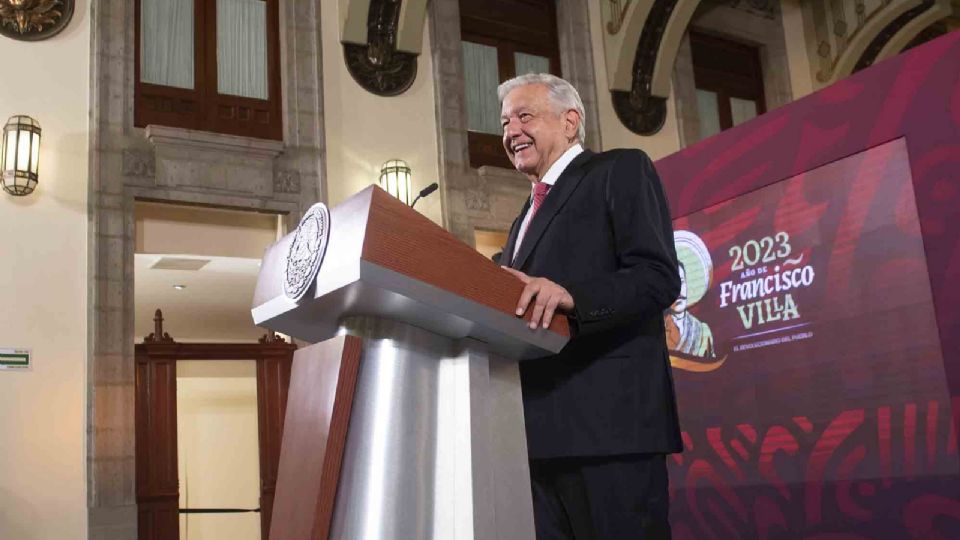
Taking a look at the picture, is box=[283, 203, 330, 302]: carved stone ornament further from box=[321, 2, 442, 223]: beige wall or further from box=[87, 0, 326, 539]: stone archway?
box=[321, 2, 442, 223]: beige wall

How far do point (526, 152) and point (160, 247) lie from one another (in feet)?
19.9

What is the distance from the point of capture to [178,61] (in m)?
7.57

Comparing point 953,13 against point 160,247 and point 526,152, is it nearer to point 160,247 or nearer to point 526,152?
point 160,247

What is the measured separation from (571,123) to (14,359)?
5645 millimetres

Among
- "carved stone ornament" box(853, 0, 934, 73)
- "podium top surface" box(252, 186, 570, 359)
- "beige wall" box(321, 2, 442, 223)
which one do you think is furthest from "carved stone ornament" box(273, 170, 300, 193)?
"carved stone ornament" box(853, 0, 934, 73)

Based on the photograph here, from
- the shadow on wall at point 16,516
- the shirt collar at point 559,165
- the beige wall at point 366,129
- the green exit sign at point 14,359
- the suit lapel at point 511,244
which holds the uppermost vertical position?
the beige wall at point 366,129

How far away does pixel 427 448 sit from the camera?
130 cm

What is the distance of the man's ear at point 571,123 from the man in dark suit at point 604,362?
0.09 meters

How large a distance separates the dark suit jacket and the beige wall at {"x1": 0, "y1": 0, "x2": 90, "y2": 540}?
5.57 metres

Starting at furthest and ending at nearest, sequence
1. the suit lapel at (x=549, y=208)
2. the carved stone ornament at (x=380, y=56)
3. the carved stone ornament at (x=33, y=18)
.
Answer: the carved stone ornament at (x=380, y=56) → the carved stone ornament at (x=33, y=18) → the suit lapel at (x=549, y=208)

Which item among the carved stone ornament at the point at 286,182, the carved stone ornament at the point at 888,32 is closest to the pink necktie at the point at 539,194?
the carved stone ornament at the point at 286,182

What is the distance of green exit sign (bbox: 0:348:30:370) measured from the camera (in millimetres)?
6310

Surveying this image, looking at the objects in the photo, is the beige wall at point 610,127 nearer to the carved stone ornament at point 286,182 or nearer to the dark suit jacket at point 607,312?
the carved stone ornament at point 286,182

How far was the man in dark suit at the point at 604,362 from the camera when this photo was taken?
1.53 m
